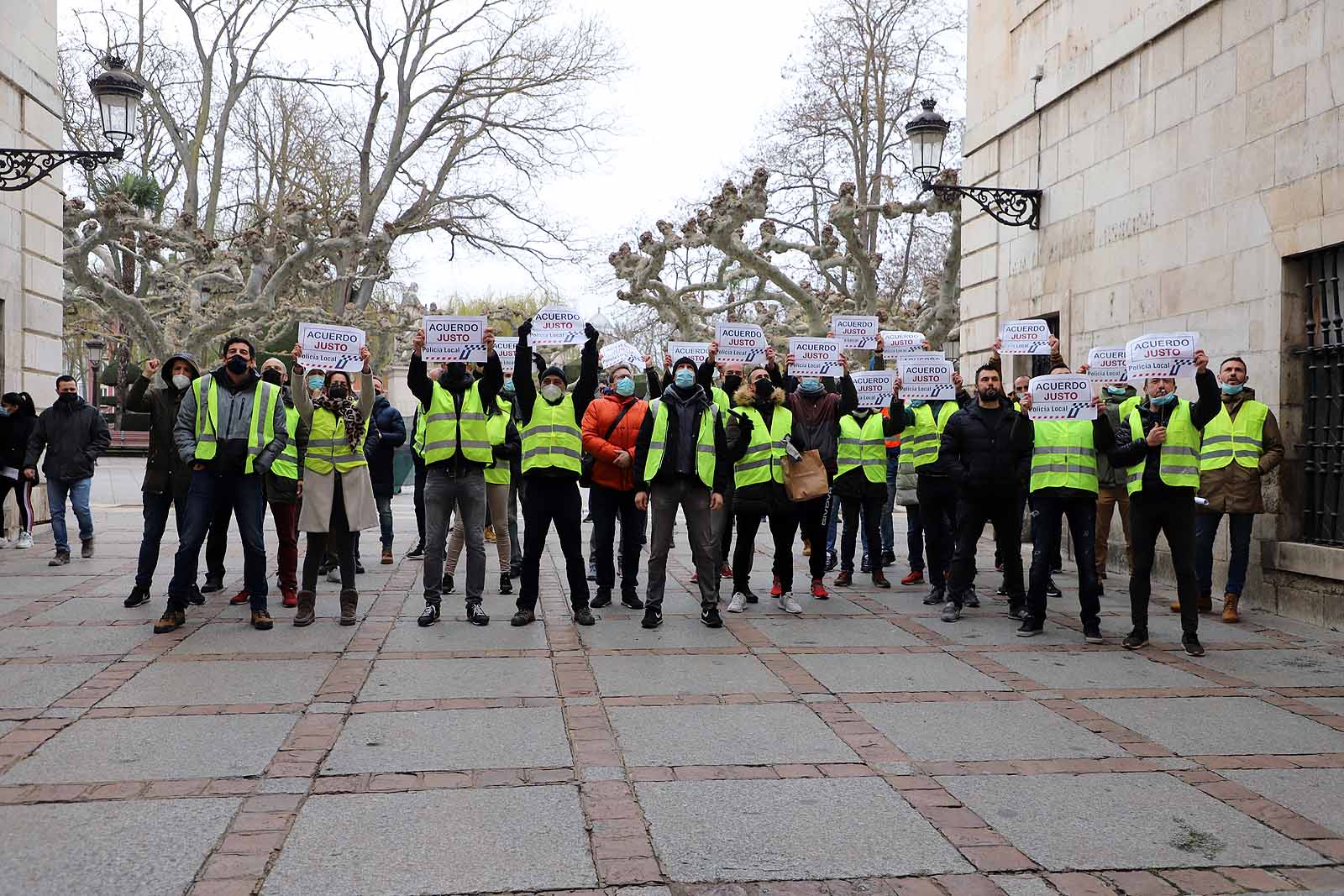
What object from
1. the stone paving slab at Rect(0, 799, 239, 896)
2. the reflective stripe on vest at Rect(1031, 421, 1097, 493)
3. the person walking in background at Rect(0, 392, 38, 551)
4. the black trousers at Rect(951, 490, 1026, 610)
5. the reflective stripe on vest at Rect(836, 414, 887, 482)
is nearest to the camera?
the stone paving slab at Rect(0, 799, 239, 896)

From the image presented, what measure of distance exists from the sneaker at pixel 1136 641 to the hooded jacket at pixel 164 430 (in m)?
6.54

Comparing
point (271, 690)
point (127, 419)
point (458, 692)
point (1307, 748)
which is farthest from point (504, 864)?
point (127, 419)

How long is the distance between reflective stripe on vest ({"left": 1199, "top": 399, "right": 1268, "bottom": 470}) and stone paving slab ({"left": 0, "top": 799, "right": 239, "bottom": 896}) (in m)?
7.28

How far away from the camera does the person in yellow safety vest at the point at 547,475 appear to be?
818 cm

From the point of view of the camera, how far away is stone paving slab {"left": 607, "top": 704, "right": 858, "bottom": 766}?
4.98m

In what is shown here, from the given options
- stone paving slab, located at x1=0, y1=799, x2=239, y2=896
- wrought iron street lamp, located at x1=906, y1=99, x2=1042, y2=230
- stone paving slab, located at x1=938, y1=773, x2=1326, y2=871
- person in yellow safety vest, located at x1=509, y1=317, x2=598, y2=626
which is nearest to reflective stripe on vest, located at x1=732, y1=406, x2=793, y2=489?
person in yellow safety vest, located at x1=509, y1=317, x2=598, y2=626

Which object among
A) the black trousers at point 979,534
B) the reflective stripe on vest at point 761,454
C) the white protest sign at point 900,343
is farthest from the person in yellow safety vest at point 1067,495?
the white protest sign at point 900,343

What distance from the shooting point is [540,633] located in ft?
25.9

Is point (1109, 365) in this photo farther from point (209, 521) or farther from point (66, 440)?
point (66, 440)

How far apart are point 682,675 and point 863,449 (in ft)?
14.2

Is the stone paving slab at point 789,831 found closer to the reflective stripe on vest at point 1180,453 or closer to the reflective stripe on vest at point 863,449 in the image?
the reflective stripe on vest at point 1180,453

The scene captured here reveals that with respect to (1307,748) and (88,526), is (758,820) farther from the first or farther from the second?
(88,526)

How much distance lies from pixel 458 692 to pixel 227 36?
1246 inches

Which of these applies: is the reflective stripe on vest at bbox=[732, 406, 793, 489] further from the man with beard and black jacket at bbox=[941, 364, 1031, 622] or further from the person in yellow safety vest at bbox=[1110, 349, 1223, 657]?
the person in yellow safety vest at bbox=[1110, 349, 1223, 657]
